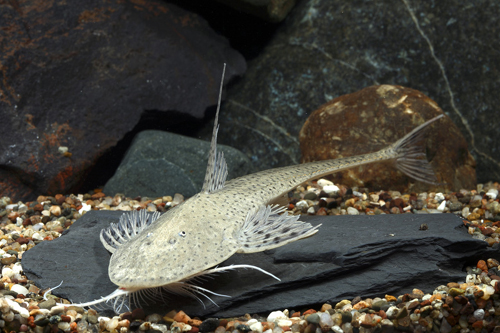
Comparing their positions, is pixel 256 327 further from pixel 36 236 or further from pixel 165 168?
pixel 165 168

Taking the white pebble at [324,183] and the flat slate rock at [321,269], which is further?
the white pebble at [324,183]

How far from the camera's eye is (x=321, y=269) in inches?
131

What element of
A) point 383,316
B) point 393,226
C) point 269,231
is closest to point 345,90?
point 393,226

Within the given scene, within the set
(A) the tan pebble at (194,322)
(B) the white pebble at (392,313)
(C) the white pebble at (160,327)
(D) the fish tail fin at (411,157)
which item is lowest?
(C) the white pebble at (160,327)

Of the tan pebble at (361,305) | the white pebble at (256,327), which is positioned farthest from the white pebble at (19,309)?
the tan pebble at (361,305)

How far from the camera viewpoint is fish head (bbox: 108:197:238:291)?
293 cm

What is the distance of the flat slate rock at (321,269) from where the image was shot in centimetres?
319

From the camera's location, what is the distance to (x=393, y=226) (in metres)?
3.91

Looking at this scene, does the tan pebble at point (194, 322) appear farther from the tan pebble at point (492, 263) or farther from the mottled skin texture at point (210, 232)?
the tan pebble at point (492, 263)

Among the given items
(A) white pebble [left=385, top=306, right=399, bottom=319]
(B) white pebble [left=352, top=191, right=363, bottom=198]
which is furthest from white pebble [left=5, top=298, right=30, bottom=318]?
(B) white pebble [left=352, top=191, right=363, bottom=198]

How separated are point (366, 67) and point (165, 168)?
3363 mm

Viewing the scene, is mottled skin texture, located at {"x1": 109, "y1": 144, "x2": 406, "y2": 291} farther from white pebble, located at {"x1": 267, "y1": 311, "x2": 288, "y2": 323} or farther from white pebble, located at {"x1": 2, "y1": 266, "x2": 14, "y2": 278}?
white pebble, located at {"x1": 2, "y1": 266, "x2": 14, "y2": 278}

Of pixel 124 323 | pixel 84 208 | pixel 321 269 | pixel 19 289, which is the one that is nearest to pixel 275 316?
pixel 321 269

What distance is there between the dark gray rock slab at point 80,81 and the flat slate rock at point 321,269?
7.32 ft
